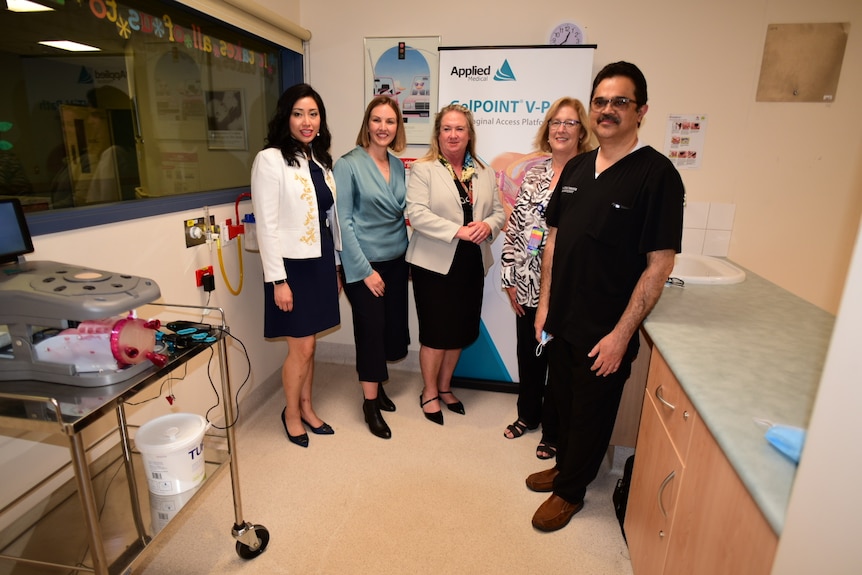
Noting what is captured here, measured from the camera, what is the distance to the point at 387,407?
2740 mm

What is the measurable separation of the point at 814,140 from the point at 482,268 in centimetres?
A: 183

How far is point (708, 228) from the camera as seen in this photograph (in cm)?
271

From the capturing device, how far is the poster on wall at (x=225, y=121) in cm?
246

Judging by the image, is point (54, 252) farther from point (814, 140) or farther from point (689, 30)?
point (814, 140)

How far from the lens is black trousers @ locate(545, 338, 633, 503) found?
171 cm

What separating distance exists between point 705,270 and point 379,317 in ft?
5.49

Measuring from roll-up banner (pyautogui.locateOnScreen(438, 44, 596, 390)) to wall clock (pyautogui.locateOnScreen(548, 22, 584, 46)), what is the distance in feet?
0.50

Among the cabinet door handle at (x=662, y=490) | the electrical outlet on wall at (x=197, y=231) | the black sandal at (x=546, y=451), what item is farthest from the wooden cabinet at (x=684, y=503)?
the electrical outlet on wall at (x=197, y=231)

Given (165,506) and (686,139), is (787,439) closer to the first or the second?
(165,506)

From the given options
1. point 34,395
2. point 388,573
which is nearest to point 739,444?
point 388,573

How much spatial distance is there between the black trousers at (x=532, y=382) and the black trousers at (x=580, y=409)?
0.36 metres

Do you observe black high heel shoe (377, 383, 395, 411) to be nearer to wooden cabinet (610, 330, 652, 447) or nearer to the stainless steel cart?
wooden cabinet (610, 330, 652, 447)

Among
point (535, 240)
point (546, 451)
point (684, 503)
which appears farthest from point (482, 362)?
point (684, 503)

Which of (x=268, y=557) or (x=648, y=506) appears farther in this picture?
(x=268, y=557)
